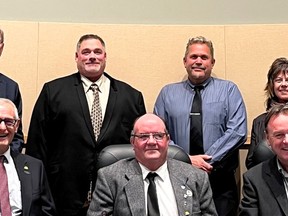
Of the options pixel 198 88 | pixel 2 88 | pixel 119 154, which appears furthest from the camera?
pixel 198 88

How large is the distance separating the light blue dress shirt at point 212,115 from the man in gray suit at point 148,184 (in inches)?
29.5

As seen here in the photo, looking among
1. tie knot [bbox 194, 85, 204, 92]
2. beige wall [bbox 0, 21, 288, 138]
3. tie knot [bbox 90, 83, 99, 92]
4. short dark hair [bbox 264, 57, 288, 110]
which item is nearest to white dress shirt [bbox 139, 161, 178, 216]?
tie knot [bbox 90, 83, 99, 92]

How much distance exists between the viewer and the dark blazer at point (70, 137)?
10.3 feet

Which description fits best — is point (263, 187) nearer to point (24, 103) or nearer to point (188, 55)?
point (188, 55)

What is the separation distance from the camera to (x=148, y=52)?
12.9 feet

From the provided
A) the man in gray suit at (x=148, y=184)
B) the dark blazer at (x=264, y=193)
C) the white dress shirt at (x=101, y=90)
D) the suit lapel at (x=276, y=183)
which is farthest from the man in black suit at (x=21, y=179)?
the suit lapel at (x=276, y=183)

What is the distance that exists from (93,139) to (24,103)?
2.97 feet

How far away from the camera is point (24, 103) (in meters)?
3.76

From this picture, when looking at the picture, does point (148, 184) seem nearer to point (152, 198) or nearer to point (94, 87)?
point (152, 198)

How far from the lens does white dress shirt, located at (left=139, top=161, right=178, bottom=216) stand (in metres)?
2.35

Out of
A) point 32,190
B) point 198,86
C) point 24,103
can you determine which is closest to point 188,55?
point 198,86

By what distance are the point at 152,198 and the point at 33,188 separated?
2.07ft

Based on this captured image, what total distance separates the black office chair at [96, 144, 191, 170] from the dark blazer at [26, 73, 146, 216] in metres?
0.47

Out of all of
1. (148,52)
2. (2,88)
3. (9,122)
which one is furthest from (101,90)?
(9,122)
